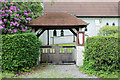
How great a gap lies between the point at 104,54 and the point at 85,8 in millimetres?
14457

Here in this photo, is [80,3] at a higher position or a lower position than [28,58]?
higher

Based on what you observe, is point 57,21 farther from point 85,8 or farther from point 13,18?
point 85,8

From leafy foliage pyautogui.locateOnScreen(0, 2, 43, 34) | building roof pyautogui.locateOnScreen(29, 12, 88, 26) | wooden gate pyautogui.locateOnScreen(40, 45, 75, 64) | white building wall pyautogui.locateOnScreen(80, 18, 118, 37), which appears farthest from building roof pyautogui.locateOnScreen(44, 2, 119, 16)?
wooden gate pyautogui.locateOnScreen(40, 45, 75, 64)

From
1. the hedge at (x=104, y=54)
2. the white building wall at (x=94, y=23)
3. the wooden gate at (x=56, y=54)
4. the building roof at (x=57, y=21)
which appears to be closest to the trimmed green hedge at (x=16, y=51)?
the building roof at (x=57, y=21)

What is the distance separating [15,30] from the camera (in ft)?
29.7

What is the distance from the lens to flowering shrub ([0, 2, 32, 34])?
8.66 m

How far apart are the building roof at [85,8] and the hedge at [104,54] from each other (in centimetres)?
1255

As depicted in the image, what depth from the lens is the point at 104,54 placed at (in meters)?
6.59

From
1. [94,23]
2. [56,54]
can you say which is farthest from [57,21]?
[94,23]

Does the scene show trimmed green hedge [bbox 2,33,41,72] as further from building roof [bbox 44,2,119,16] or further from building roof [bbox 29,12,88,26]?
building roof [bbox 44,2,119,16]

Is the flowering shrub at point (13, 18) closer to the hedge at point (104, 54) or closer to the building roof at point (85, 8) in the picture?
the hedge at point (104, 54)

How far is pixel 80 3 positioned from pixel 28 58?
15764 millimetres

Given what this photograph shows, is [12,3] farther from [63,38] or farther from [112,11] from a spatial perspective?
[112,11]

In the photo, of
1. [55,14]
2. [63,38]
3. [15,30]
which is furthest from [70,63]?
[63,38]
